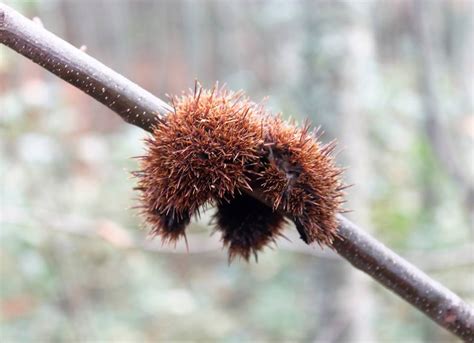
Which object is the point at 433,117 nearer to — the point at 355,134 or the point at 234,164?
the point at 355,134

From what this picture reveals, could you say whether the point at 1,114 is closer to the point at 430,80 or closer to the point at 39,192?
the point at 39,192

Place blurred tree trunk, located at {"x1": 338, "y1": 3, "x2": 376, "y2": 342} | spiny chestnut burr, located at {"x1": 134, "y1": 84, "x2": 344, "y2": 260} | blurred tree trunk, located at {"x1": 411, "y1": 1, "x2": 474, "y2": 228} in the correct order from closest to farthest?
spiny chestnut burr, located at {"x1": 134, "y1": 84, "x2": 344, "y2": 260}, blurred tree trunk, located at {"x1": 338, "y1": 3, "x2": 376, "y2": 342}, blurred tree trunk, located at {"x1": 411, "y1": 1, "x2": 474, "y2": 228}

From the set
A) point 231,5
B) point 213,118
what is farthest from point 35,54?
point 231,5

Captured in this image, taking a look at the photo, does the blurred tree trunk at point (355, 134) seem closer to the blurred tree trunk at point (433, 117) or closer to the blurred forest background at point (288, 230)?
the blurred forest background at point (288, 230)

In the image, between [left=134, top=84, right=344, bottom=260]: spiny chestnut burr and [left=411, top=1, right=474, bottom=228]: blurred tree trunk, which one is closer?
[left=134, top=84, right=344, bottom=260]: spiny chestnut burr

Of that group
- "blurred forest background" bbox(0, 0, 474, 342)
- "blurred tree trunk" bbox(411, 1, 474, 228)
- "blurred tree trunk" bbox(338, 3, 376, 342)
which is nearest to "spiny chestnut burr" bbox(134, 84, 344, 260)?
"blurred forest background" bbox(0, 0, 474, 342)

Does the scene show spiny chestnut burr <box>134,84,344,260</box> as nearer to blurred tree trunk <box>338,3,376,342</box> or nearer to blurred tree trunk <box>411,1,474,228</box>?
blurred tree trunk <box>338,3,376,342</box>

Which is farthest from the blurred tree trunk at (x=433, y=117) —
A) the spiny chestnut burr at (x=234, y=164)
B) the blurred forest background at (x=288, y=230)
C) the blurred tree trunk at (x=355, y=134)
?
the spiny chestnut burr at (x=234, y=164)
